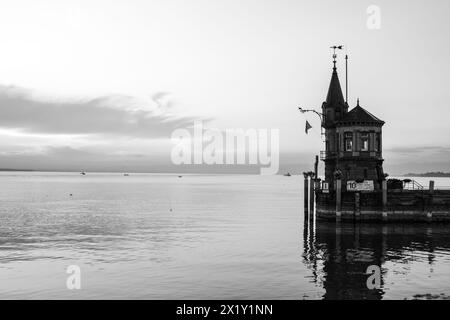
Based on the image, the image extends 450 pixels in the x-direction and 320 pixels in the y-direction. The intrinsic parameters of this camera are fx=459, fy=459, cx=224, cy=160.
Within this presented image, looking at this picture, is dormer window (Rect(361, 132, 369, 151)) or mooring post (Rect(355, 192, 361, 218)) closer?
mooring post (Rect(355, 192, 361, 218))

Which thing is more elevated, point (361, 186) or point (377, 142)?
point (377, 142)

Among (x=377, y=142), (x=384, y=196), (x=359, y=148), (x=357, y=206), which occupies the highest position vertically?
(x=377, y=142)

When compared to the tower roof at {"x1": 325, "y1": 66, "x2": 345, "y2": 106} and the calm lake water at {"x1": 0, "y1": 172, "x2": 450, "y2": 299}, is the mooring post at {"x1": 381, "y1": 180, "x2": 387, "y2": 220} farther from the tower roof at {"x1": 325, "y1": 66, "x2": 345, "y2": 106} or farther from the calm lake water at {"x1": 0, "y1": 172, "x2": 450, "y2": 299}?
the tower roof at {"x1": 325, "y1": 66, "x2": 345, "y2": 106}

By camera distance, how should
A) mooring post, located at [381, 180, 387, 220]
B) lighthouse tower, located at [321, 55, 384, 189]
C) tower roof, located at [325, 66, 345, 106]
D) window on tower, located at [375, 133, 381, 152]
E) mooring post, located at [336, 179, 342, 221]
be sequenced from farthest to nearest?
tower roof, located at [325, 66, 345, 106]
window on tower, located at [375, 133, 381, 152]
lighthouse tower, located at [321, 55, 384, 189]
mooring post, located at [336, 179, 342, 221]
mooring post, located at [381, 180, 387, 220]

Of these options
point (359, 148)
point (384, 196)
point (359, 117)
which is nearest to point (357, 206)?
point (384, 196)

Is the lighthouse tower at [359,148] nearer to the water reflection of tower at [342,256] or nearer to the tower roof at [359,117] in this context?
the tower roof at [359,117]

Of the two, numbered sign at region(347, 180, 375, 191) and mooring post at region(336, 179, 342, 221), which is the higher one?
numbered sign at region(347, 180, 375, 191)

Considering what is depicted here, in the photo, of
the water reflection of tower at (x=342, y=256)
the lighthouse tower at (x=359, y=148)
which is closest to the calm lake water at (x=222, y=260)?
the water reflection of tower at (x=342, y=256)

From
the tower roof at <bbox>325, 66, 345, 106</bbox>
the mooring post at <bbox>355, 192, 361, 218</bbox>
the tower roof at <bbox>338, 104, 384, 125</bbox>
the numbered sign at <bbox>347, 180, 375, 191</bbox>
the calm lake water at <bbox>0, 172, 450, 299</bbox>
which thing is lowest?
the calm lake water at <bbox>0, 172, 450, 299</bbox>

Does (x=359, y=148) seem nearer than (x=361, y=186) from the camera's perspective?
No

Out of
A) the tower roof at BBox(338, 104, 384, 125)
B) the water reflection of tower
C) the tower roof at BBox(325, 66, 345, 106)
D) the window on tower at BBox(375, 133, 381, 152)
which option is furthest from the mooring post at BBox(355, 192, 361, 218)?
the tower roof at BBox(325, 66, 345, 106)

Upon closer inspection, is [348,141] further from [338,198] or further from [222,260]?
Result: [222,260]
